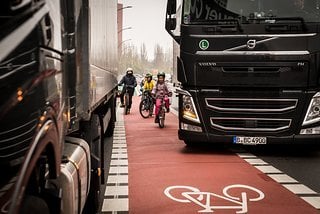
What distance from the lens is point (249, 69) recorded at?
9.67m

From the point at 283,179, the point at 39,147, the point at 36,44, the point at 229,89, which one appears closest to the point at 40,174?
the point at 39,147

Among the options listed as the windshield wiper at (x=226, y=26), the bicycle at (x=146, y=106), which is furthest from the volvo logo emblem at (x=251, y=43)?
the bicycle at (x=146, y=106)

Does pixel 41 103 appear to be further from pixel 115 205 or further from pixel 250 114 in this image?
pixel 250 114

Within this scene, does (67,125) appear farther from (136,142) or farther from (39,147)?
(136,142)

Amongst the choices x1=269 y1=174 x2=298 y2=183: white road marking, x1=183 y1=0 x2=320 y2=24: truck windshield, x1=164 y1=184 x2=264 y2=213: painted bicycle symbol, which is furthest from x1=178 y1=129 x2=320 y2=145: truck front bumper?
x1=164 y1=184 x2=264 y2=213: painted bicycle symbol

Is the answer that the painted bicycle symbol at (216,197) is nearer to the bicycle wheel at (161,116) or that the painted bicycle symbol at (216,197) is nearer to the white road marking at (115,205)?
the white road marking at (115,205)

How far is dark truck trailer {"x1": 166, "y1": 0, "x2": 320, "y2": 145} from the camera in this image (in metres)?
9.42

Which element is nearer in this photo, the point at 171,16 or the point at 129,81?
the point at 171,16

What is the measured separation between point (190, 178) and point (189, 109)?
2.44 metres

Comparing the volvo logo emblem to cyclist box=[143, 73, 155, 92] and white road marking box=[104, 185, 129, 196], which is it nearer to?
white road marking box=[104, 185, 129, 196]

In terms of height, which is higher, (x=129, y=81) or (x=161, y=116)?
(x=129, y=81)

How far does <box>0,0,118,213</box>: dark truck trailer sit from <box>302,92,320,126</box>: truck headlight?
6235mm

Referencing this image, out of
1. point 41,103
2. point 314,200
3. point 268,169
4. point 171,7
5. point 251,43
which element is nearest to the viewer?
point 41,103

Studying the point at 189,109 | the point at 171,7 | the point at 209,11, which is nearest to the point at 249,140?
the point at 189,109
